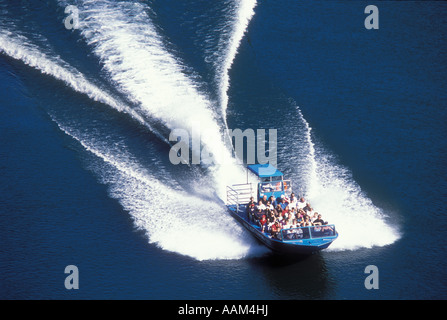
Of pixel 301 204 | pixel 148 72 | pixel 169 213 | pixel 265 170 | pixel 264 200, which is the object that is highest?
pixel 148 72

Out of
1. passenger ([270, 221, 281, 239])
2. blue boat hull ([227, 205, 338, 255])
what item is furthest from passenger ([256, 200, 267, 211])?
passenger ([270, 221, 281, 239])

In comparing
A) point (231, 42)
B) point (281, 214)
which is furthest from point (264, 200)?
point (231, 42)

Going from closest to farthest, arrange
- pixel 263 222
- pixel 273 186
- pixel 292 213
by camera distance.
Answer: pixel 263 222, pixel 292 213, pixel 273 186

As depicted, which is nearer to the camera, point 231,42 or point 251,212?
point 251,212

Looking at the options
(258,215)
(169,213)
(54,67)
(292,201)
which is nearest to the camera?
(258,215)

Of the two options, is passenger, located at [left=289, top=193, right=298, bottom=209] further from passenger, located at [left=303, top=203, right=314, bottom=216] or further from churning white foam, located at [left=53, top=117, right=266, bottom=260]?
churning white foam, located at [left=53, top=117, right=266, bottom=260]

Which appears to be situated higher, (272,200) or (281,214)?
(272,200)

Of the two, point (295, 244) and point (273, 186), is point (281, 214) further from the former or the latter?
point (273, 186)

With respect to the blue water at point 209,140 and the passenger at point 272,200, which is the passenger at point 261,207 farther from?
the blue water at point 209,140

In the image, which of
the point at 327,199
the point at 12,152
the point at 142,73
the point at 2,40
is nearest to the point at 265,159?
the point at 327,199
